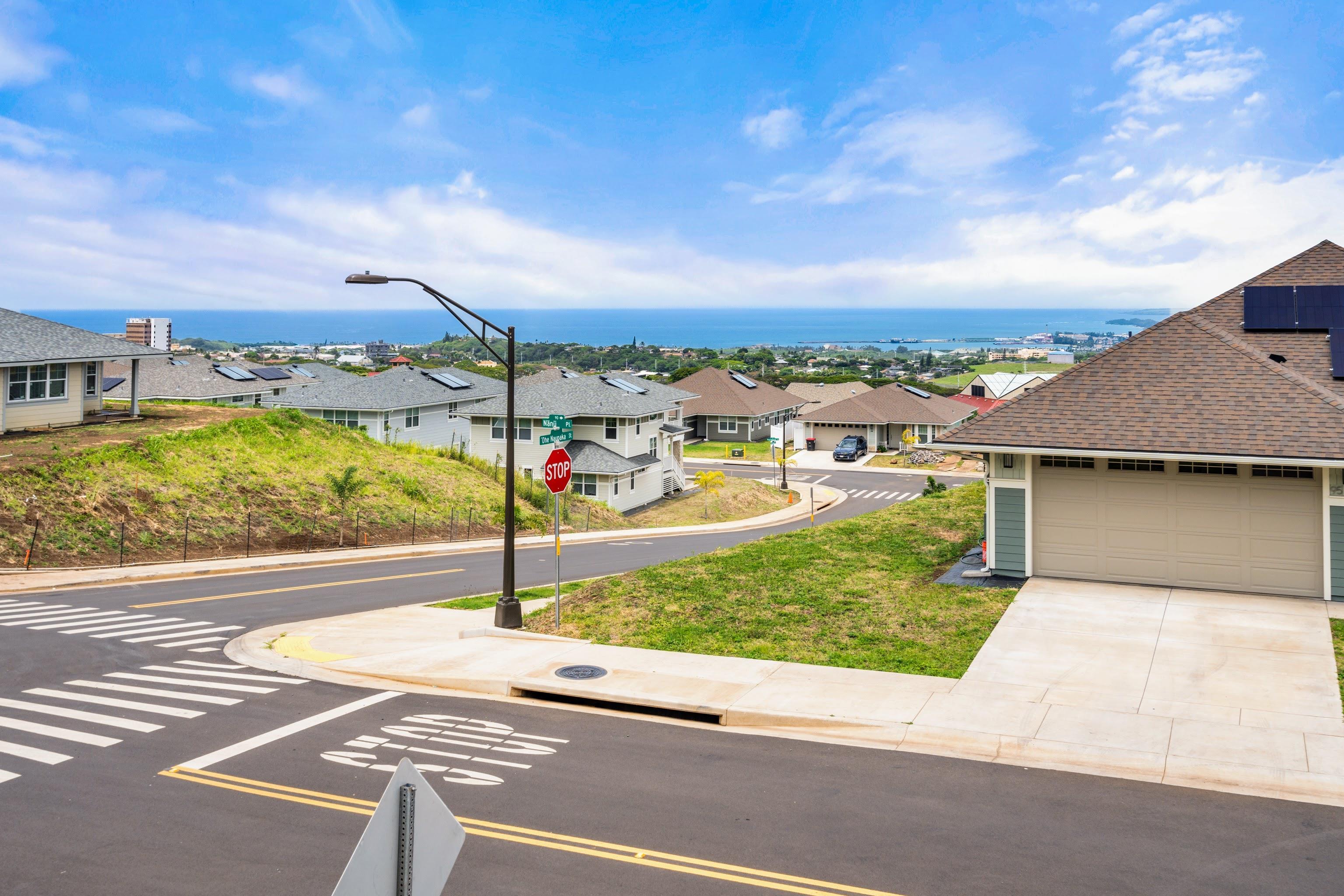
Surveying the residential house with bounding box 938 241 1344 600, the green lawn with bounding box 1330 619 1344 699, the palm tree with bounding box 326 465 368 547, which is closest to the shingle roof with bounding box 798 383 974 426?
the palm tree with bounding box 326 465 368 547

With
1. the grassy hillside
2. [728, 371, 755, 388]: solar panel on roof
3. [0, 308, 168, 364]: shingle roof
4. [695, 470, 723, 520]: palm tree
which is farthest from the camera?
[728, 371, 755, 388]: solar panel on roof

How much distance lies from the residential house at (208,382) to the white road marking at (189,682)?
2080 inches

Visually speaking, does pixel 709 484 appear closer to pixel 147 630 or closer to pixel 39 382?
pixel 39 382

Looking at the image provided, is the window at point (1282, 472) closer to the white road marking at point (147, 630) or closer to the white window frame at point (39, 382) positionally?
the white road marking at point (147, 630)

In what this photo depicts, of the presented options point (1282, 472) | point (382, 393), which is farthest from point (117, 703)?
point (382, 393)

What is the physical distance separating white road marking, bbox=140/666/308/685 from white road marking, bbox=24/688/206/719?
110 centimetres

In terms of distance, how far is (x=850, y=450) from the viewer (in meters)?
84.0

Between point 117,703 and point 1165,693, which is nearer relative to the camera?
point 1165,693

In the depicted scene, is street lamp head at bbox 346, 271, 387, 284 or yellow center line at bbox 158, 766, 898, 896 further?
street lamp head at bbox 346, 271, 387, 284

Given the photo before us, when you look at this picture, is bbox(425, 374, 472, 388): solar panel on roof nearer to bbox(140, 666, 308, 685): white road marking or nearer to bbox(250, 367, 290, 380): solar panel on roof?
bbox(250, 367, 290, 380): solar panel on roof

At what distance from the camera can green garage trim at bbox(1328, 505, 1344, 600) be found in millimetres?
17984

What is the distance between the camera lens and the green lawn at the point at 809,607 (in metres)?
16.0

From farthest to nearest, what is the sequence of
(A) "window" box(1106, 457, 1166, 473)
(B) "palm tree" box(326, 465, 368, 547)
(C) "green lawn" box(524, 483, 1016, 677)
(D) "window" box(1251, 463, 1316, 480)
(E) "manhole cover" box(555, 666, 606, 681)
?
(B) "palm tree" box(326, 465, 368, 547), (A) "window" box(1106, 457, 1166, 473), (D) "window" box(1251, 463, 1316, 480), (C) "green lawn" box(524, 483, 1016, 677), (E) "manhole cover" box(555, 666, 606, 681)

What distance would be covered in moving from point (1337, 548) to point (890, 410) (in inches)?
2850
